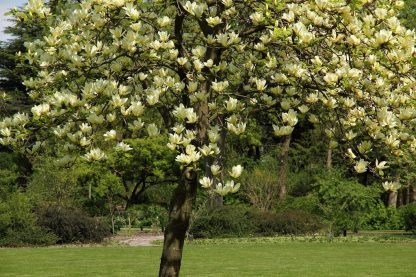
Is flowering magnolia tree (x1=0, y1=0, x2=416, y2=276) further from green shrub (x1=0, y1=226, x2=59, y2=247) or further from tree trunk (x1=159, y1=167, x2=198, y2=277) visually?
green shrub (x1=0, y1=226, x2=59, y2=247)

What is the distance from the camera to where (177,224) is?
7508 millimetres

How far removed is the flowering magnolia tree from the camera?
569 centimetres

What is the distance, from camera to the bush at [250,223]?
29703 mm

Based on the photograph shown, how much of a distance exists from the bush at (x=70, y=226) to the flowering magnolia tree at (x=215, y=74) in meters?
20.3

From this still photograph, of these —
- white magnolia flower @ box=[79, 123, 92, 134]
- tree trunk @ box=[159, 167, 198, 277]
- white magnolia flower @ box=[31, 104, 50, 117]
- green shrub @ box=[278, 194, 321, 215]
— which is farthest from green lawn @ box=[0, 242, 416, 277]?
white magnolia flower @ box=[31, 104, 50, 117]

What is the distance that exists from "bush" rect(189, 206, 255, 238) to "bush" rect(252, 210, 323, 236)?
0.58 metres

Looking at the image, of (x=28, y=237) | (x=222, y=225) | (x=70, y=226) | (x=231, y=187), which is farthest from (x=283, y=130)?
(x=222, y=225)

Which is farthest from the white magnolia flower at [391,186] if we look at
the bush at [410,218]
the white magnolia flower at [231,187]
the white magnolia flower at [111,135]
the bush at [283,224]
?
the bush at [410,218]

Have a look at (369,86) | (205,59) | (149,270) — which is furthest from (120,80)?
(149,270)

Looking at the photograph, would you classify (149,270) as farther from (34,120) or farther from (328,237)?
(328,237)

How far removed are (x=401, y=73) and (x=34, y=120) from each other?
10.5 feet

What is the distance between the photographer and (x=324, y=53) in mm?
6648

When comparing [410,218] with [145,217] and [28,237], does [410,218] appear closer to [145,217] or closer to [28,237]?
[145,217]

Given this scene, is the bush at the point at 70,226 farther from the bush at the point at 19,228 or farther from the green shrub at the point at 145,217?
the green shrub at the point at 145,217
